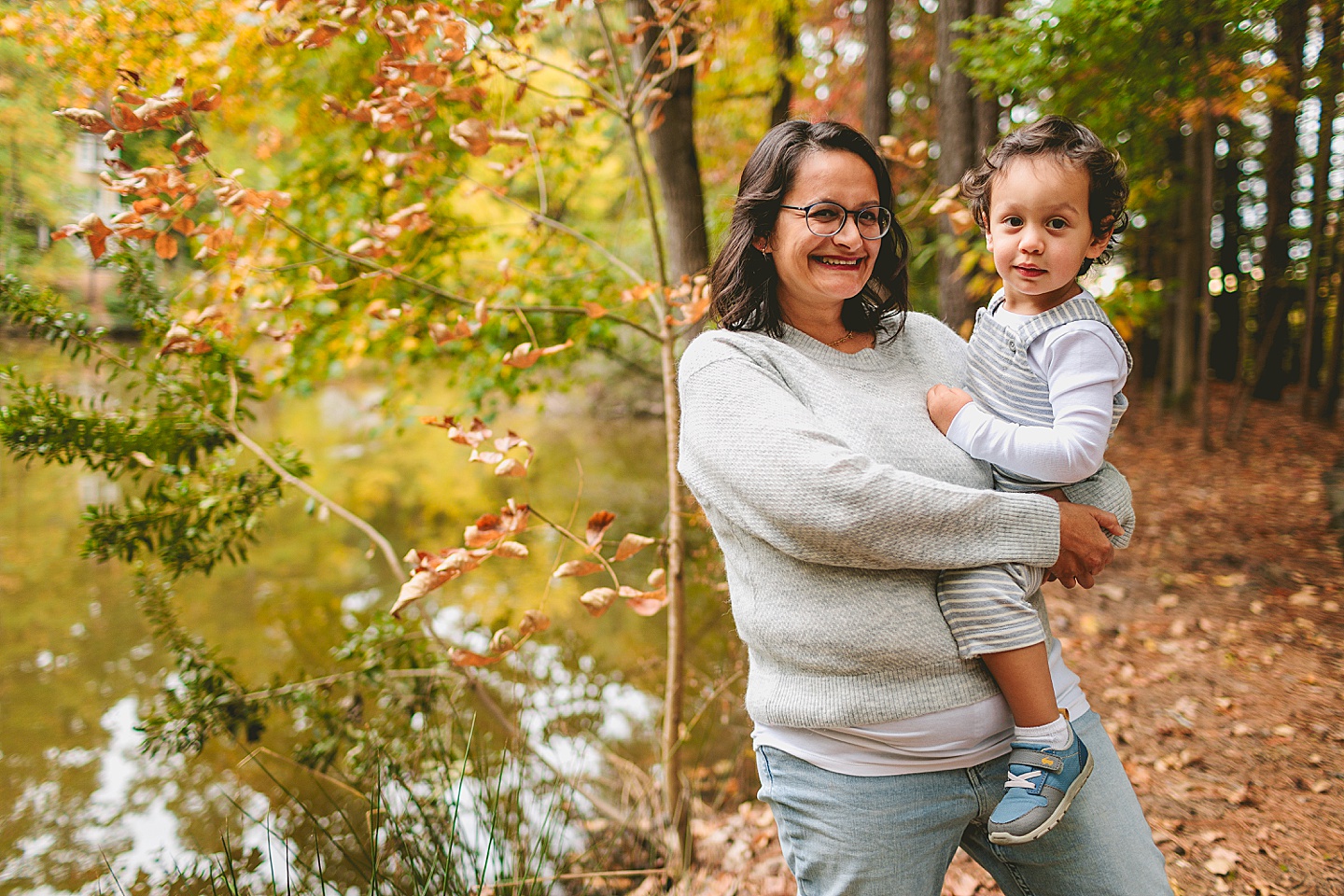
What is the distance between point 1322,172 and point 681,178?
6514mm

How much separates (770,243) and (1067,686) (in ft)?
3.28

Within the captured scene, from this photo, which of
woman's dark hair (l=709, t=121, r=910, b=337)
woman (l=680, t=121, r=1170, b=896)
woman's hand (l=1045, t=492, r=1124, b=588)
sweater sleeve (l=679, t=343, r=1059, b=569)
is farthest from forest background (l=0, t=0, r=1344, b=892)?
woman's hand (l=1045, t=492, r=1124, b=588)

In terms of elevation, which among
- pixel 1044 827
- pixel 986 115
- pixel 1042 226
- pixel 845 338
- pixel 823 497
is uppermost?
pixel 986 115

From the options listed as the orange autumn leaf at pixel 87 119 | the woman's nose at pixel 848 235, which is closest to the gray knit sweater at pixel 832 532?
the woman's nose at pixel 848 235

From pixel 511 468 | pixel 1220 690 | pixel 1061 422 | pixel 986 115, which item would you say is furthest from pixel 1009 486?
pixel 986 115

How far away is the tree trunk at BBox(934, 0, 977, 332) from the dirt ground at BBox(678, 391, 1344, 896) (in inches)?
82.0

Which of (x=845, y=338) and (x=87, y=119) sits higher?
(x=87, y=119)

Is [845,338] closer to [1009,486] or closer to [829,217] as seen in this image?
[829,217]

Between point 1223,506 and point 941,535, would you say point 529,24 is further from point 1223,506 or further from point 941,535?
point 1223,506

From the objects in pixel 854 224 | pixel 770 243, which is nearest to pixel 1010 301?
pixel 854 224

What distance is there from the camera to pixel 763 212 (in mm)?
1451

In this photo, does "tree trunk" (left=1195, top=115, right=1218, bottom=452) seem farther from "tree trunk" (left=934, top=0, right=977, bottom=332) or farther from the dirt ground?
"tree trunk" (left=934, top=0, right=977, bottom=332)

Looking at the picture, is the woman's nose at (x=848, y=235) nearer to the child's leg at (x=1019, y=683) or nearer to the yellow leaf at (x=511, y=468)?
the child's leg at (x=1019, y=683)

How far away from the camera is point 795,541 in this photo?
1216 mm
